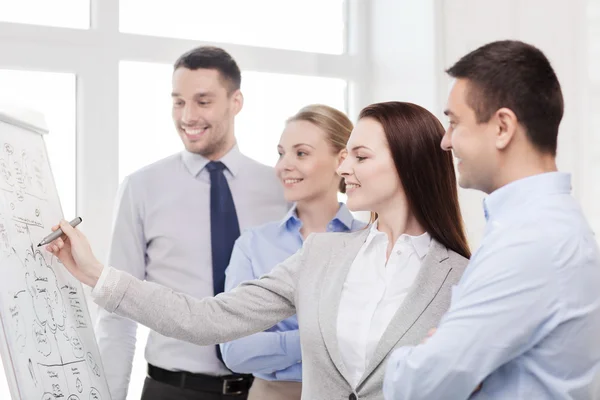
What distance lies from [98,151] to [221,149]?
2.24 feet

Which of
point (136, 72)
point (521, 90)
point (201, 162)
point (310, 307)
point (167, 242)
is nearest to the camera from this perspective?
point (521, 90)

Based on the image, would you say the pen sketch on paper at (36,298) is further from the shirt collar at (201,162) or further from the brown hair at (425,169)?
the brown hair at (425,169)

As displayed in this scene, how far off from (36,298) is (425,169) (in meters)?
1.04

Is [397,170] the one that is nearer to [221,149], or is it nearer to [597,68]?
[221,149]

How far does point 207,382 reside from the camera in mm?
2562

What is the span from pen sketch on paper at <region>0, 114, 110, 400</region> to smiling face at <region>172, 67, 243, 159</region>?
0.70 meters

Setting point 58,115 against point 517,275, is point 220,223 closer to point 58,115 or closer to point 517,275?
point 58,115

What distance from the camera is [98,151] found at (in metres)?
3.19

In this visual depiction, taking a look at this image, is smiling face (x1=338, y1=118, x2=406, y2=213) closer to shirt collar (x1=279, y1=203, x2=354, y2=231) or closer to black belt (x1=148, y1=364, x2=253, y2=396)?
shirt collar (x1=279, y1=203, x2=354, y2=231)

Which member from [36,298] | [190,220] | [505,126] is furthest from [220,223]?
[505,126]

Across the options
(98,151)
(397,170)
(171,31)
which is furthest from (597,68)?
(98,151)

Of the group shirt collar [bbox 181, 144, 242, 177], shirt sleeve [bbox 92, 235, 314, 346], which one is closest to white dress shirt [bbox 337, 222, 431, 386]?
shirt sleeve [bbox 92, 235, 314, 346]

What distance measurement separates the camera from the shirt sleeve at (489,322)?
1.33 metres

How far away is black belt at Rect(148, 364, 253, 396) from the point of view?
101 inches
